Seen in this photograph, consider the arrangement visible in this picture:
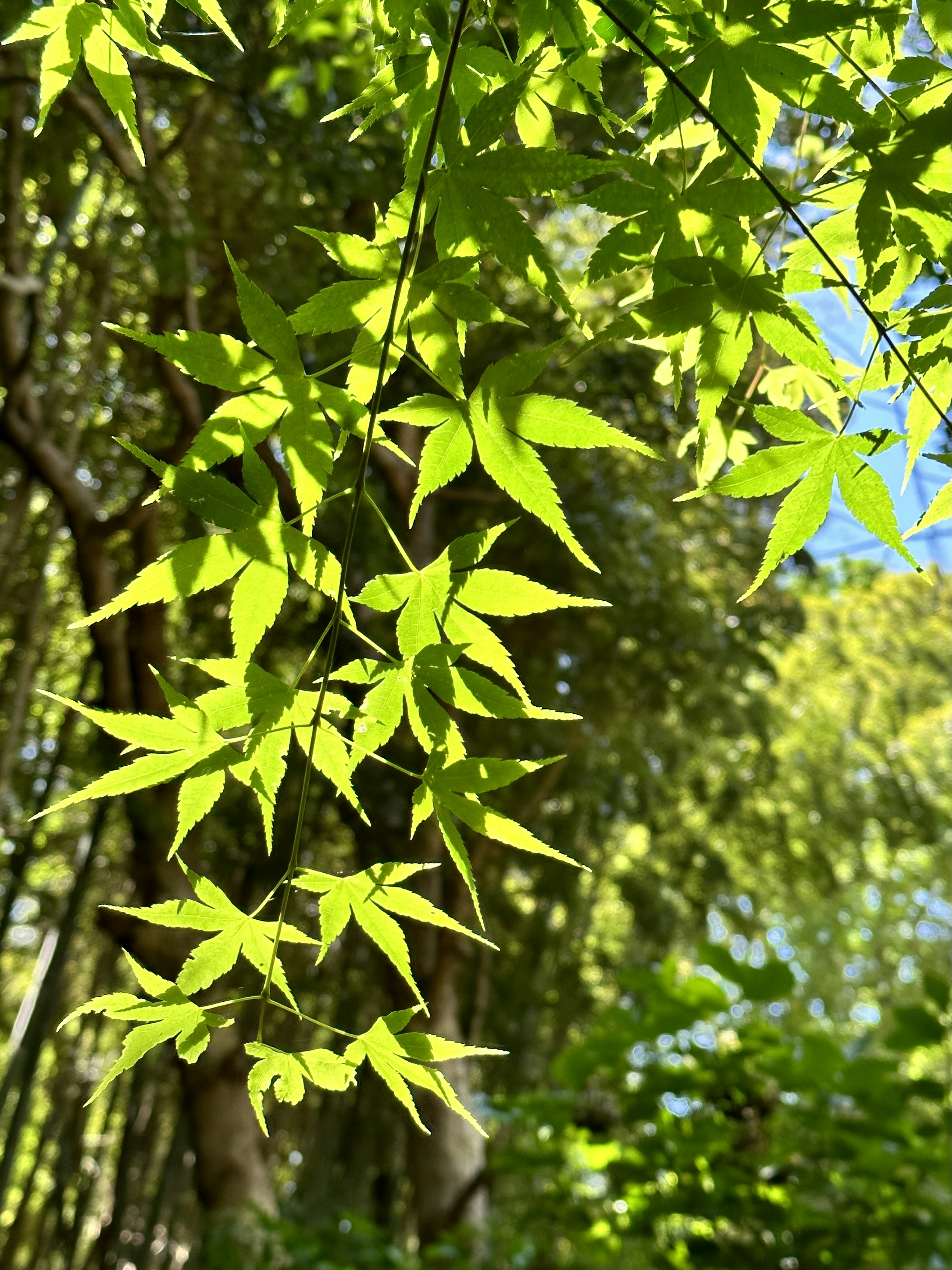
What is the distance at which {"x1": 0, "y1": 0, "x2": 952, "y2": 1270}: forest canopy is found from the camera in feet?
1.90

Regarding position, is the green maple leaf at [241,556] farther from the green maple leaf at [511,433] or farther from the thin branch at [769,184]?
the thin branch at [769,184]

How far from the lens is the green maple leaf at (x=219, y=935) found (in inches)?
23.1

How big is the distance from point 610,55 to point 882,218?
10.4ft

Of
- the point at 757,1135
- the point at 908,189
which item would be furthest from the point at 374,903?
the point at 757,1135

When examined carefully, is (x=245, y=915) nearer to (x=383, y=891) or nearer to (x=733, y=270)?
(x=383, y=891)

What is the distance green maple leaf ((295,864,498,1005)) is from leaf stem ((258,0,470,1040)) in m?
0.02

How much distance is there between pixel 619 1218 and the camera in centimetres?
203

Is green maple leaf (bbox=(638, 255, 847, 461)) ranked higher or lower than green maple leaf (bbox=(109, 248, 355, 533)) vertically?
higher

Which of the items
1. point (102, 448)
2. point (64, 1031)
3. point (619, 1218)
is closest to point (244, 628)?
point (619, 1218)

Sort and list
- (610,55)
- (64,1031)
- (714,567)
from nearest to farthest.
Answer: (610,55) < (714,567) < (64,1031)

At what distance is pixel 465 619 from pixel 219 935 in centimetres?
24

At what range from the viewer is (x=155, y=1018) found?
56 centimetres

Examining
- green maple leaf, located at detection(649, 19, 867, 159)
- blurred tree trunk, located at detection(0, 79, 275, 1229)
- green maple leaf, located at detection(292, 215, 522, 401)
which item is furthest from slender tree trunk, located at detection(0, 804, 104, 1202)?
green maple leaf, located at detection(649, 19, 867, 159)

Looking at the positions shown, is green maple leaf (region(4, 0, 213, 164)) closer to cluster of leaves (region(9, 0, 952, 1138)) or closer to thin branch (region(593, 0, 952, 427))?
cluster of leaves (region(9, 0, 952, 1138))
